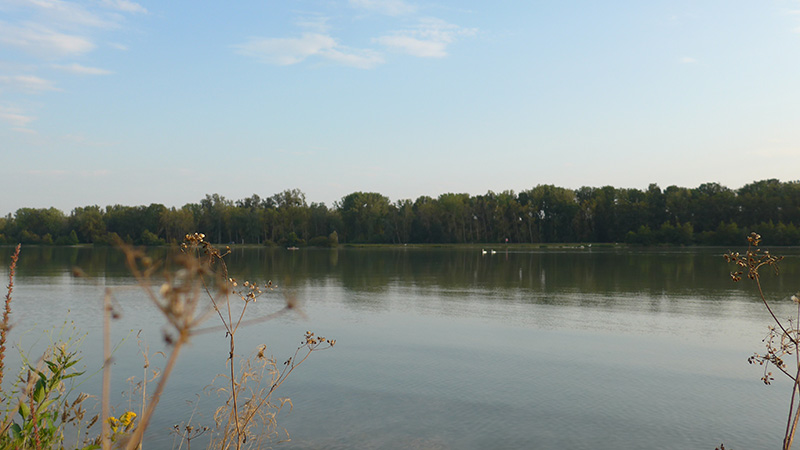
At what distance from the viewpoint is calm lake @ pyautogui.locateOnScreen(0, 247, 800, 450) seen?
10.2 m

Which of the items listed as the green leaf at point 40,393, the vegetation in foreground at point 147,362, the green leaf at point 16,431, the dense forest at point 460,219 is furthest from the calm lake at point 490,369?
the dense forest at point 460,219

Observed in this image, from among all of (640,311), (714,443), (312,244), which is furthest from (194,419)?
(312,244)

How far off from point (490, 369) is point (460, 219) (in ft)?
413

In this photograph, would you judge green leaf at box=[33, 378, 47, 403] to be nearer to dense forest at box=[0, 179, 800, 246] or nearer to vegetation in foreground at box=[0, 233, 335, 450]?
vegetation in foreground at box=[0, 233, 335, 450]

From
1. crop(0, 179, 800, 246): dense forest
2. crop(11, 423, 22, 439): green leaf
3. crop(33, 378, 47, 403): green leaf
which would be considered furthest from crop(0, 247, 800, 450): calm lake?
crop(0, 179, 800, 246): dense forest

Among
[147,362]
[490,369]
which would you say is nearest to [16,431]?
[147,362]

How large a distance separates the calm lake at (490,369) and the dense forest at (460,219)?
102023mm

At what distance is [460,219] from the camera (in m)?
140

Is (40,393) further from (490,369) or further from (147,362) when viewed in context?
(490,369)

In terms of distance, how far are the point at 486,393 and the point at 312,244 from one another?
12441 centimetres

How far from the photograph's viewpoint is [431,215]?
14188 cm

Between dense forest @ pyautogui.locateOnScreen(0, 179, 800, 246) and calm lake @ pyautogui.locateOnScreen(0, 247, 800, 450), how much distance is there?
102 metres

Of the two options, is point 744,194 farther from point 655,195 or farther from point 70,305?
point 70,305

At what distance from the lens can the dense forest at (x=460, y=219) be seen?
120 meters
